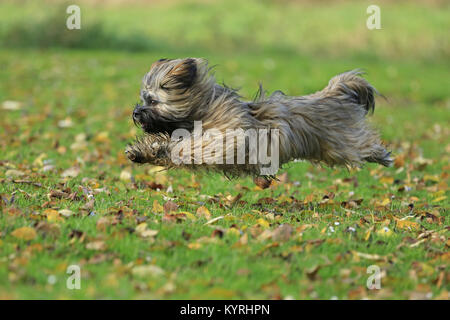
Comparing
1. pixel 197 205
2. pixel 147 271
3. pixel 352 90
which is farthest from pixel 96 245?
pixel 352 90

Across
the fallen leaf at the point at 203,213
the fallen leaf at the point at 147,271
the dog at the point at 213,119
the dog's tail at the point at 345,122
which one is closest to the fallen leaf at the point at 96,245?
the fallen leaf at the point at 147,271

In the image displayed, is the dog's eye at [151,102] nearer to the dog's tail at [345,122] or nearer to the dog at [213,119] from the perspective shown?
the dog at [213,119]

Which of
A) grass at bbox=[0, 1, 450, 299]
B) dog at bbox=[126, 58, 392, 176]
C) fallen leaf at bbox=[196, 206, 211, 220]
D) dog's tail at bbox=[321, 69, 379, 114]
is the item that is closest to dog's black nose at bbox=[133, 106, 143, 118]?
dog at bbox=[126, 58, 392, 176]

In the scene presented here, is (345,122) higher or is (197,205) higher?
(345,122)

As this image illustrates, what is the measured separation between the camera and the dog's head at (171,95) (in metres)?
6.32

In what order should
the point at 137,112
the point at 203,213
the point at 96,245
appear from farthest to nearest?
the point at 137,112
the point at 203,213
the point at 96,245

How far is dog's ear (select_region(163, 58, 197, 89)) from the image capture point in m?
6.32

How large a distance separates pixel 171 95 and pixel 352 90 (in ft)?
6.98

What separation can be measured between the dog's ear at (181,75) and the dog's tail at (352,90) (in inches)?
63.8

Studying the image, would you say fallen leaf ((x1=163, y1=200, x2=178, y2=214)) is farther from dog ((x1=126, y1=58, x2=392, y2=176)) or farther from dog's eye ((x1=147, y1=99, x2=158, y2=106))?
dog's eye ((x1=147, y1=99, x2=158, y2=106))

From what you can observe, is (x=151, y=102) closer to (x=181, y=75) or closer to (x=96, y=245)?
(x=181, y=75)

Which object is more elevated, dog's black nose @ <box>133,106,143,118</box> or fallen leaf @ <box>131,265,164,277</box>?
dog's black nose @ <box>133,106,143,118</box>

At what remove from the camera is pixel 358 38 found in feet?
71.9

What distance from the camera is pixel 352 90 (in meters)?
7.23
